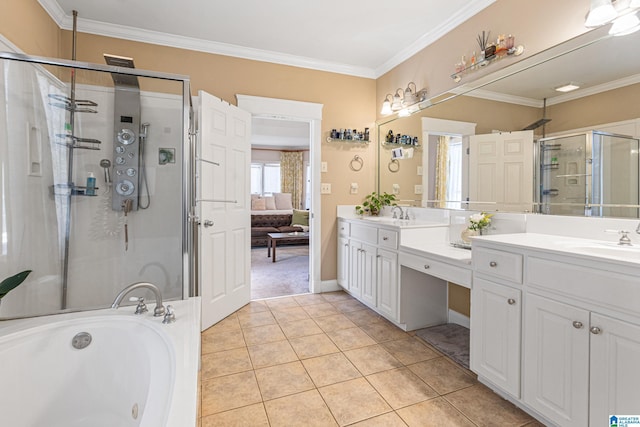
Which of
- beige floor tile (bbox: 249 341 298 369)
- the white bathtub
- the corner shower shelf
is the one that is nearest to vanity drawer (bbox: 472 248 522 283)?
beige floor tile (bbox: 249 341 298 369)

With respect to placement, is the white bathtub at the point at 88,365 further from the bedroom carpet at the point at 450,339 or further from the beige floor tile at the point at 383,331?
the bedroom carpet at the point at 450,339

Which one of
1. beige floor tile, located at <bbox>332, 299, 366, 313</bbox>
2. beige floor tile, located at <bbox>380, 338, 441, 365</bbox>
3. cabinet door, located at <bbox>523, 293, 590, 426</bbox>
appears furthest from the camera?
beige floor tile, located at <bbox>332, 299, 366, 313</bbox>

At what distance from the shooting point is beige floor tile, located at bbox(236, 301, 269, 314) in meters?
3.04

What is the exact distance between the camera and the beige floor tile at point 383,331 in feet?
8.08

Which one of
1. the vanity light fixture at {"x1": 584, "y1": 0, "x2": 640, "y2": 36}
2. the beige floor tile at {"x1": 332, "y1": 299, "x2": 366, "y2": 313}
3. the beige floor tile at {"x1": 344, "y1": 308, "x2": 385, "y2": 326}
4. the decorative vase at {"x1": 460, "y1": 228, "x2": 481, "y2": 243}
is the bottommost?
the beige floor tile at {"x1": 344, "y1": 308, "x2": 385, "y2": 326}

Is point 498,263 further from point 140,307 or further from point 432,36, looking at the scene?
point 432,36

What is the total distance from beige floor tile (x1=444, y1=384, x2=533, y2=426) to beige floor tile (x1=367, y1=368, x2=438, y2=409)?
5.3 inches

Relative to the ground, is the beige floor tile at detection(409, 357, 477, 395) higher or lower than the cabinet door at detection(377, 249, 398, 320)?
lower

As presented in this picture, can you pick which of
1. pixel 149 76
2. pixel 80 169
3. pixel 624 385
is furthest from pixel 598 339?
pixel 80 169

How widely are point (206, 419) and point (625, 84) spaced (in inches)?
108

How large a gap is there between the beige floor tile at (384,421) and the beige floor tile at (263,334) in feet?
3.45

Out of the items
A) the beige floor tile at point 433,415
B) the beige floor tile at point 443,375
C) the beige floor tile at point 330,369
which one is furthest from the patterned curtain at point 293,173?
the beige floor tile at point 433,415

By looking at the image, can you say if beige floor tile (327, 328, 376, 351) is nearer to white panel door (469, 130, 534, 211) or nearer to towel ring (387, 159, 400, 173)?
white panel door (469, 130, 534, 211)

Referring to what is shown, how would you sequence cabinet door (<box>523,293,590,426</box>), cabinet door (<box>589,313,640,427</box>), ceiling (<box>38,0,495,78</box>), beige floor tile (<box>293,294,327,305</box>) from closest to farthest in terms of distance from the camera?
1. cabinet door (<box>589,313,640,427</box>)
2. cabinet door (<box>523,293,590,426</box>)
3. ceiling (<box>38,0,495,78</box>)
4. beige floor tile (<box>293,294,327,305</box>)
